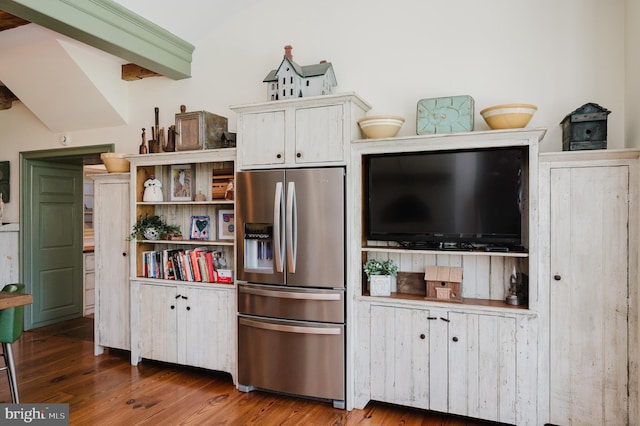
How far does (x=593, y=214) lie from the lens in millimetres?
2689

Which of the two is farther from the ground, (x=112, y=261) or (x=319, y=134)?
(x=319, y=134)

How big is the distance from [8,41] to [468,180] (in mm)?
4230

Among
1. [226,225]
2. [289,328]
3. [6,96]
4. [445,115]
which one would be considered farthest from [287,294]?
[6,96]

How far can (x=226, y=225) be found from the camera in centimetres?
398

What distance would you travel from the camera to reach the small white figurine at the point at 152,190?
4035 millimetres

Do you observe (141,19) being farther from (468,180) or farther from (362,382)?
(362,382)

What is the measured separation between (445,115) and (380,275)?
1.19 meters

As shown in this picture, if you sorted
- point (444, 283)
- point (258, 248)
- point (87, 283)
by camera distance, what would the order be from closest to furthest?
point (444, 283), point (258, 248), point (87, 283)

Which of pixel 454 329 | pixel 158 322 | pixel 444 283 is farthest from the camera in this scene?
pixel 158 322

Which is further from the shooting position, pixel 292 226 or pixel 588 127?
pixel 292 226

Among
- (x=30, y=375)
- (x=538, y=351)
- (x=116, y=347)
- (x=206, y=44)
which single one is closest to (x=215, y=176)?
(x=206, y=44)

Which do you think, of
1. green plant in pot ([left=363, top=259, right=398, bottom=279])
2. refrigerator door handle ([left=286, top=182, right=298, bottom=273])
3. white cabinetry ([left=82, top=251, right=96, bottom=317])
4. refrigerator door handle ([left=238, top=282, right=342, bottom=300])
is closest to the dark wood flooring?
refrigerator door handle ([left=238, top=282, right=342, bottom=300])

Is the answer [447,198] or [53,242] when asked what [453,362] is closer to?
[447,198]
